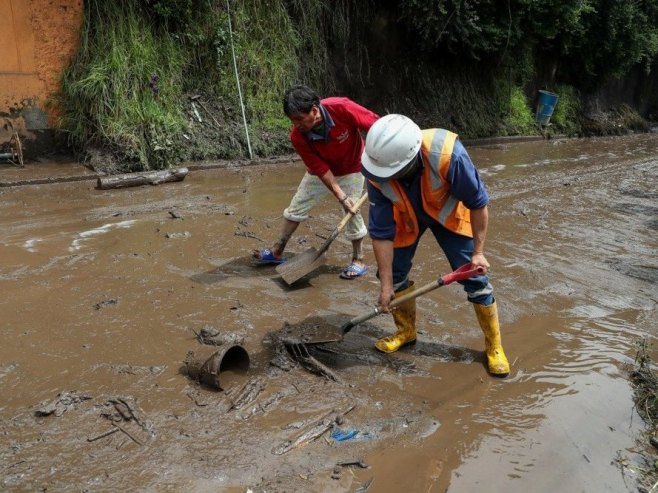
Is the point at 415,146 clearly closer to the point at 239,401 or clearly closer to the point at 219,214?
the point at 239,401

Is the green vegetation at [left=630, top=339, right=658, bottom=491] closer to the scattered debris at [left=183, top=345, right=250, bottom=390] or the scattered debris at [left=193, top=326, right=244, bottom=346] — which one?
the scattered debris at [left=183, top=345, right=250, bottom=390]

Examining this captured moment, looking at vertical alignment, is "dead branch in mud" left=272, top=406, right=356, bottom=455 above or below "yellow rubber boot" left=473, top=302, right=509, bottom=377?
below

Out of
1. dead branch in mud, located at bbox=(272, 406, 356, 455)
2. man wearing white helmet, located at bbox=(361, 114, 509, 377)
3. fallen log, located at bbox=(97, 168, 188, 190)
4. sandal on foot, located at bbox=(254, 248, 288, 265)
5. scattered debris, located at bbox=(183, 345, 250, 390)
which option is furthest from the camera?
fallen log, located at bbox=(97, 168, 188, 190)

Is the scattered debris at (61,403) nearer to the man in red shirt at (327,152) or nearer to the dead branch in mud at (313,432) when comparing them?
the dead branch in mud at (313,432)

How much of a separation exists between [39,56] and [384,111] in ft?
20.8

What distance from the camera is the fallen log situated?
668 cm

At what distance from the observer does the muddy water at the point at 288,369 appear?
7.83 feet

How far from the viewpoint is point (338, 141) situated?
14.0 ft

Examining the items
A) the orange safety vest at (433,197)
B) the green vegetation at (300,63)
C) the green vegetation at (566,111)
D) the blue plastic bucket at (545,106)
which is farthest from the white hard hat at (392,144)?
the green vegetation at (566,111)

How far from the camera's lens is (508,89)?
46.4 ft

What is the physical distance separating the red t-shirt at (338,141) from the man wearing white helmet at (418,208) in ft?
4.04

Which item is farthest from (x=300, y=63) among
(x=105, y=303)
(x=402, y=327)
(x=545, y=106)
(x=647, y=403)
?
(x=647, y=403)

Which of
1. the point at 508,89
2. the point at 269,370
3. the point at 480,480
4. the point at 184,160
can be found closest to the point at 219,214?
the point at 184,160

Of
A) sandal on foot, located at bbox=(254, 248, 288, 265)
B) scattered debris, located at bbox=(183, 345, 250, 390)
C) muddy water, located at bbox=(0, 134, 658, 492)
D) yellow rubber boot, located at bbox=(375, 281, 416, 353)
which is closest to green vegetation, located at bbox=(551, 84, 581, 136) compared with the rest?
muddy water, located at bbox=(0, 134, 658, 492)
